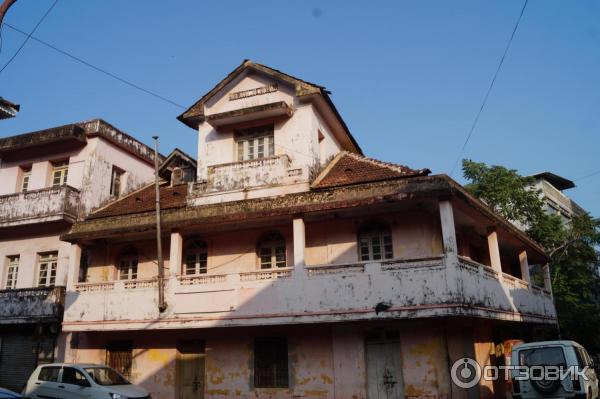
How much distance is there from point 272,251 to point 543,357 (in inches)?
319

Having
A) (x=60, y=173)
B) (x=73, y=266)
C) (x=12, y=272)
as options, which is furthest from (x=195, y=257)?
(x=12, y=272)

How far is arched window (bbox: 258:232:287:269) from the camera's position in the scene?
15.8 meters

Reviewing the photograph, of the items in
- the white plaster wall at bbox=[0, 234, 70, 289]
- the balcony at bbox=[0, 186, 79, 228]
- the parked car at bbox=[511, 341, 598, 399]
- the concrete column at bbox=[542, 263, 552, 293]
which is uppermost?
the balcony at bbox=[0, 186, 79, 228]

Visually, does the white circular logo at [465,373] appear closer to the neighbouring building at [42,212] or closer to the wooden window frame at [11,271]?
the neighbouring building at [42,212]

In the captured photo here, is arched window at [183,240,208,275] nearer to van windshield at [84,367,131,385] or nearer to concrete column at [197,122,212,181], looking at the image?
concrete column at [197,122,212,181]

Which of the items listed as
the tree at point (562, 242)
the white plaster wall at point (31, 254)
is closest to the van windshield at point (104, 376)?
the white plaster wall at point (31, 254)

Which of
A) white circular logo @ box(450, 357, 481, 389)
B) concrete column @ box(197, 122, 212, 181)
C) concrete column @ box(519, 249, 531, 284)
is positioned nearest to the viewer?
white circular logo @ box(450, 357, 481, 389)

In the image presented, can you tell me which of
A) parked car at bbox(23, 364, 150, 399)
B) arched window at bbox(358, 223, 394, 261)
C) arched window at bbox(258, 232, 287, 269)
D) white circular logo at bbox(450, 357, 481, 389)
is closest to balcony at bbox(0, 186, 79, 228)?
parked car at bbox(23, 364, 150, 399)

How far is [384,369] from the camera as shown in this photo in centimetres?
1388

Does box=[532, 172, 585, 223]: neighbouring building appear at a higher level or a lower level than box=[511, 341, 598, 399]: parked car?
higher

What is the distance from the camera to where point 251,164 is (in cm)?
1636

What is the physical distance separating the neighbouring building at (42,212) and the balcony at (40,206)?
0.04 meters

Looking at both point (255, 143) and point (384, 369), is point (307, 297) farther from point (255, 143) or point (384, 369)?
point (255, 143)

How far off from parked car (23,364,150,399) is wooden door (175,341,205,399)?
2738 mm
